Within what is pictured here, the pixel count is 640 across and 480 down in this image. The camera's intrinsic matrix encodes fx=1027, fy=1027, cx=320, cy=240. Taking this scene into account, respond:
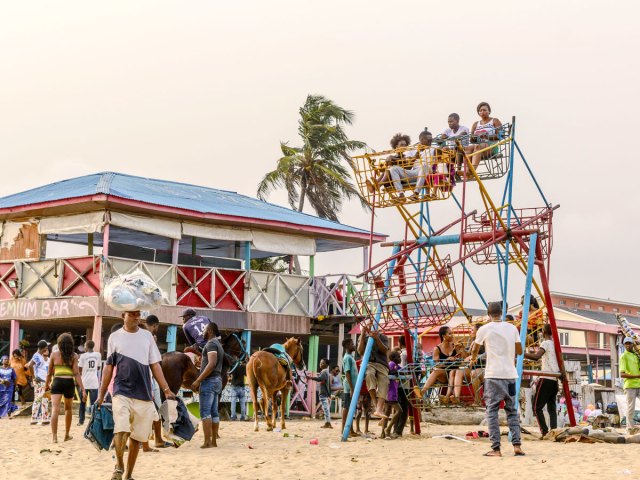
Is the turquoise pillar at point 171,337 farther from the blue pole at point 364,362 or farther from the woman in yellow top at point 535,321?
the woman in yellow top at point 535,321

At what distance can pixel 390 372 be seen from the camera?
1477 centimetres

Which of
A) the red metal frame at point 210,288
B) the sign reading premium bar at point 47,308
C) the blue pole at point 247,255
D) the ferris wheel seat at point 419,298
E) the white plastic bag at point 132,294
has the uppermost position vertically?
the blue pole at point 247,255

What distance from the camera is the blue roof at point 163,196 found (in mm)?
23594

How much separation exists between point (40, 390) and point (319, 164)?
74.5 ft

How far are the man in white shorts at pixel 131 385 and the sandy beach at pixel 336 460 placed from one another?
3.78ft

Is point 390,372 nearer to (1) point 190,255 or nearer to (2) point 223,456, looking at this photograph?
(2) point 223,456

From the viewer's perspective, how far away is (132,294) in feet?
30.6

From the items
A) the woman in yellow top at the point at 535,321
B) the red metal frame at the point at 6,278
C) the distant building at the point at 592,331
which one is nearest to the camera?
the woman in yellow top at the point at 535,321

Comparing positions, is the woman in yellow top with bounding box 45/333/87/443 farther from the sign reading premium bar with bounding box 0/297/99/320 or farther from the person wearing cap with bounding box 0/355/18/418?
the sign reading premium bar with bounding box 0/297/99/320

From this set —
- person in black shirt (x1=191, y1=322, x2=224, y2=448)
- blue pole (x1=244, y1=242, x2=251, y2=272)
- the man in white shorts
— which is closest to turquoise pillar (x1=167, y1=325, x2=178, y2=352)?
blue pole (x1=244, y1=242, x2=251, y2=272)

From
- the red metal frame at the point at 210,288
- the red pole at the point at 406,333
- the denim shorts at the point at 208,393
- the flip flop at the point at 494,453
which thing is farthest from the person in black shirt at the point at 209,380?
the red metal frame at the point at 210,288

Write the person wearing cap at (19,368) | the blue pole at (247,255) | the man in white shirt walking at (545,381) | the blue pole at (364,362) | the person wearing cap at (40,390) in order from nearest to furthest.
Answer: the blue pole at (364,362) → the man in white shirt walking at (545,381) → the person wearing cap at (40,390) → the person wearing cap at (19,368) → the blue pole at (247,255)

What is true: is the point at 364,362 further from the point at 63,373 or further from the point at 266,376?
the point at 63,373

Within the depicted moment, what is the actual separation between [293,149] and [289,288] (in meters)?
14.8
